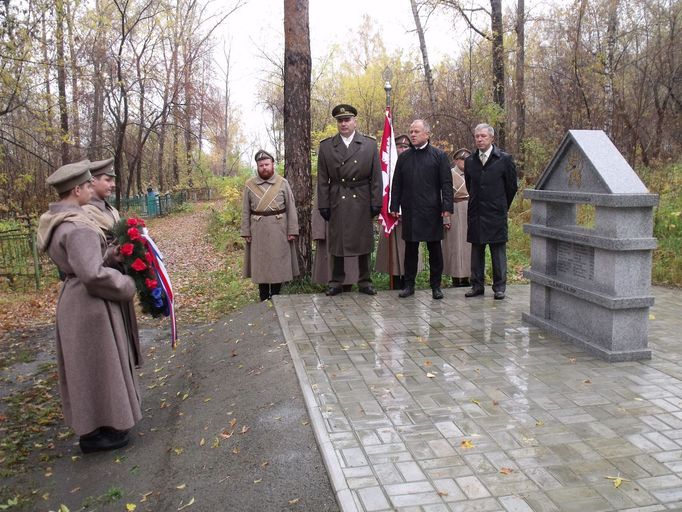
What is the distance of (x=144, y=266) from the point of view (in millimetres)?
4652

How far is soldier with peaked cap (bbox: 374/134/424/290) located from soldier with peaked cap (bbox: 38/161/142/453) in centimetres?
457

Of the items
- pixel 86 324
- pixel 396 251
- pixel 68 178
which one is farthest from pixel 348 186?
pixel 86 324

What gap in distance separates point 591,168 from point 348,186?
122 inches

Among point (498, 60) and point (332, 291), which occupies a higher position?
point (498, 60)

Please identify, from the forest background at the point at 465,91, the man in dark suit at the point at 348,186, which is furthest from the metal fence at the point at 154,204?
the man in dark suit at the point at 348,186

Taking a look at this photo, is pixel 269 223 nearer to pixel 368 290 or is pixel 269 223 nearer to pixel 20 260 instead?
pixel 368 290

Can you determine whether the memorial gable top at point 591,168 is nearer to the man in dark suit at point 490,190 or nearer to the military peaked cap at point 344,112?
the man in dark suit at point 490,190

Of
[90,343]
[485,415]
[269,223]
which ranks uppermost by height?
[269,223]

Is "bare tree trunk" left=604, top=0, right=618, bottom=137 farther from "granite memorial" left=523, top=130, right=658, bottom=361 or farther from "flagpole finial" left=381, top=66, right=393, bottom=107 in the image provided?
"granite memorial" left=523, top=130, right=658, bottom=361

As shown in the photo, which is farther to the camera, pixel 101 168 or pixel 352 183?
pixel 352 183

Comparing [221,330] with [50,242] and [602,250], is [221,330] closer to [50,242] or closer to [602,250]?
[50,242]

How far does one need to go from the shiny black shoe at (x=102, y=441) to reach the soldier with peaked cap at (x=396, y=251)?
4.58 m

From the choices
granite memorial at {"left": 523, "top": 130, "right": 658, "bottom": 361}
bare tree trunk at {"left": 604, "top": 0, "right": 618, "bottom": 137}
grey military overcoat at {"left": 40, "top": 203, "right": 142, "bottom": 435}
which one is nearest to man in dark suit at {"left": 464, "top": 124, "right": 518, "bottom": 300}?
granite memorial at {"left": 523, "top": 130, "right": 658, "bottom": 361}

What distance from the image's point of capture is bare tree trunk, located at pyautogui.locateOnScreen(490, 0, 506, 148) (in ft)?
57.6
